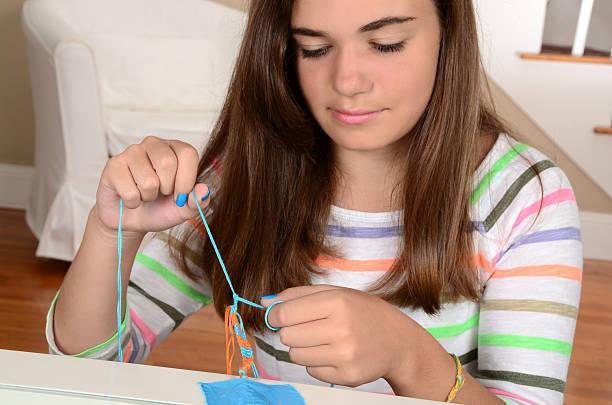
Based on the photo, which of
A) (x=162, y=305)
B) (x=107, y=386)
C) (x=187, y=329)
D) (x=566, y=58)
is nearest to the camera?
(x=107, y=386)

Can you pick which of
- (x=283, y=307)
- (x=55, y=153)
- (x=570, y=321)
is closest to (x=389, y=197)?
(x=570, y=321)

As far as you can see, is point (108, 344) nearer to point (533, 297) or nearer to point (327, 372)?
point (327, 372)

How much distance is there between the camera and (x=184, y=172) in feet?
2.97

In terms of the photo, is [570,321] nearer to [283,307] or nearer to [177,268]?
[283,307]

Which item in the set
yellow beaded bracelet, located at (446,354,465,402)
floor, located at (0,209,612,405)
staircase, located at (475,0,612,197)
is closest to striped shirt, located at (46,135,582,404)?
yellow beaded bracelet, located at (446,354,465,402)

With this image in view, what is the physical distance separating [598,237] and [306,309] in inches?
128

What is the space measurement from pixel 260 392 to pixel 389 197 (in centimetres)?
48

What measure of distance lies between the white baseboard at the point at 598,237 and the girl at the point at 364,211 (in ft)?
9.04

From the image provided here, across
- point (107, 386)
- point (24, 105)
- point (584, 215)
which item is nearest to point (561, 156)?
point (584, 215)

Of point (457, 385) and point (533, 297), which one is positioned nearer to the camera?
point (457, 385)

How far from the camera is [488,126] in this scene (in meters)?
1.15

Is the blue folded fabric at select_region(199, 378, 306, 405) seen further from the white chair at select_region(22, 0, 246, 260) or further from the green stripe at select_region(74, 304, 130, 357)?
the white chair at select_region(22, 0, 246, 260)

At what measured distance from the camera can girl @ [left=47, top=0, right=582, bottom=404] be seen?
3.17 ft

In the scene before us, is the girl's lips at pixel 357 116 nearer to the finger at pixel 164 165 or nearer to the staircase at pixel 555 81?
the finger at pixel 164 165
